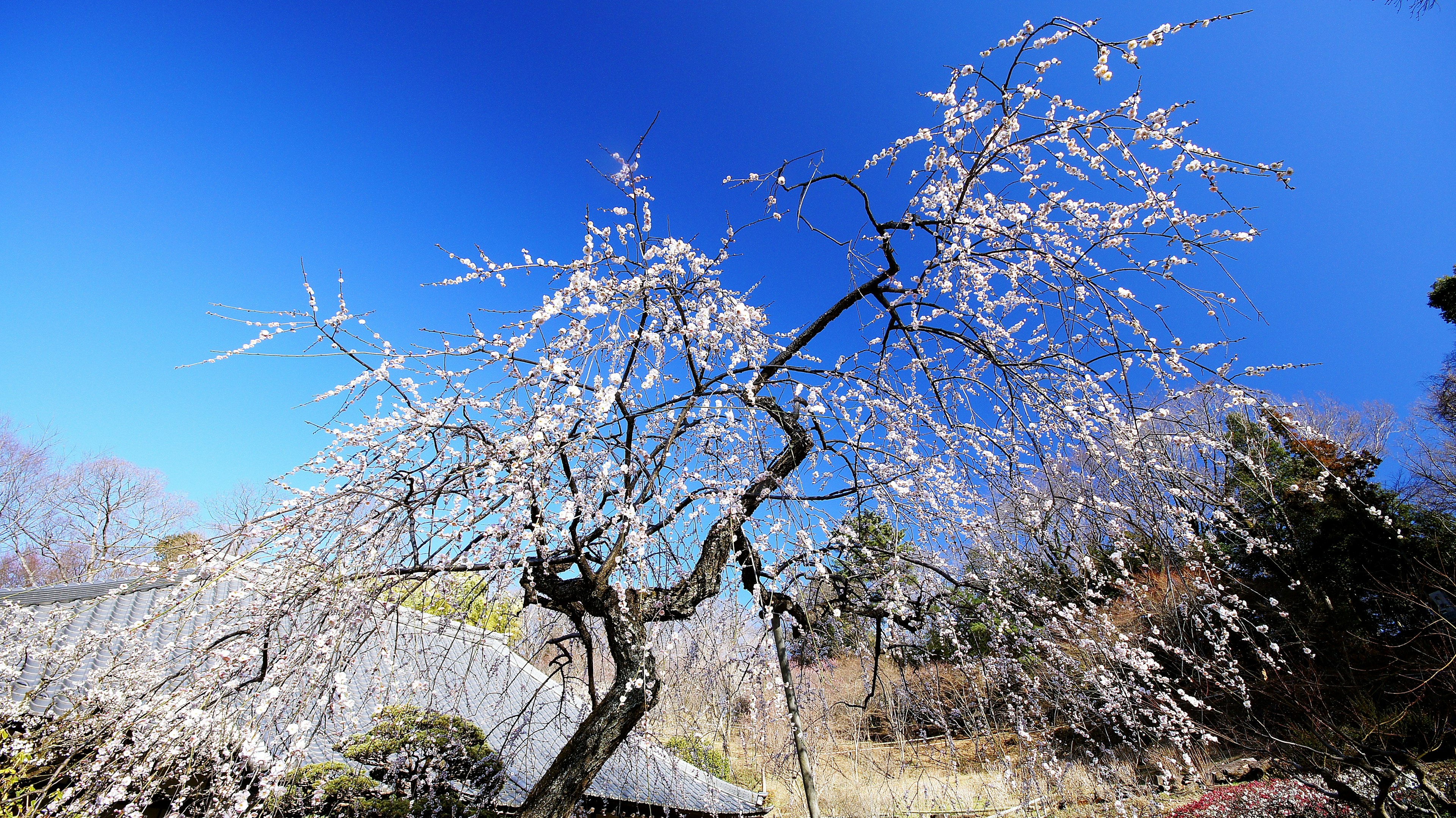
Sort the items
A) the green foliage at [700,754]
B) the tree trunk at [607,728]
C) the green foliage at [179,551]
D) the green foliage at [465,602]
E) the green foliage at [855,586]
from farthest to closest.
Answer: the green foliage at [700,754], the green foliage at [855,586], the tree trunk at [607,728], the green foliage at [465,602], the green foliage at [179,551]

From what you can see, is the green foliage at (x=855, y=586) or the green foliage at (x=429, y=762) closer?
the green foliage at (x=855, y=586)

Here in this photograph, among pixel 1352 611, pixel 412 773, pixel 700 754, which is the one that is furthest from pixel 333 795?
pixel 1352 611

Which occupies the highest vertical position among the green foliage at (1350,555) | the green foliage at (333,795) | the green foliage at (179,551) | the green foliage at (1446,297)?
the green foliage at (1446,297)

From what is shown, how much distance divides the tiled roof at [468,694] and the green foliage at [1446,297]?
49.3 feet

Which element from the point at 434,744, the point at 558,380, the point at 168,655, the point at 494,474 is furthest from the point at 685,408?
the point at 434,744

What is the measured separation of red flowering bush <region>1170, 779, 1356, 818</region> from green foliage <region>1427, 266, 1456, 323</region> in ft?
31.3

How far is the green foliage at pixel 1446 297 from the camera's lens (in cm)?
1048

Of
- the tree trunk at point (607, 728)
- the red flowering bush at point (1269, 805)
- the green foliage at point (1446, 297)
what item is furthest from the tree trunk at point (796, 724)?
the green foliage at point (1446, 297)

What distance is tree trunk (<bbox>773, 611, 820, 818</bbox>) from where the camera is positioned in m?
3.67

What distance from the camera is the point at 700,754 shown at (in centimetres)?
568

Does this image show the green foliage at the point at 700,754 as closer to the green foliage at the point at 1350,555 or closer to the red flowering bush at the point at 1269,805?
the red flowering bush at the point at 1269,805

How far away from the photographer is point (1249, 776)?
8.64 m

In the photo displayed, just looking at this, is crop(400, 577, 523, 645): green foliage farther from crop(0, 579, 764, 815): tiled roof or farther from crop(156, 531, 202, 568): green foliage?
crop(156, 531, 202, 568): green foliage

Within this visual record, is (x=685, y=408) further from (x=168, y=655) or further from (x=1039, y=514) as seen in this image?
(x=168, y=655)
